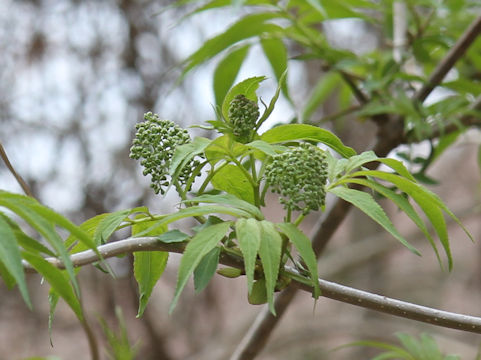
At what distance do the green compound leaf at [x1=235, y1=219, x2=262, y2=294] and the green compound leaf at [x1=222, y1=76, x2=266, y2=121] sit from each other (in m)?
0.10

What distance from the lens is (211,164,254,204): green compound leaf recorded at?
460 mm

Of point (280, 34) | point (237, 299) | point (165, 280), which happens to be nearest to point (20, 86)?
point (165, 280)

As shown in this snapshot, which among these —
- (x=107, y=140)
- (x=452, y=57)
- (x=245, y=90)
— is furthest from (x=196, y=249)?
(x=107, y=140)

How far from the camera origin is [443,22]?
0.93 metres

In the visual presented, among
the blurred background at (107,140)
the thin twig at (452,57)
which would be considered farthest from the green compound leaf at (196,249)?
the blurred background at (107,140)

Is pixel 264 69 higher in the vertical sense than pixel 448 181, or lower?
higher

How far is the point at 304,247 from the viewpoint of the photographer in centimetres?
37

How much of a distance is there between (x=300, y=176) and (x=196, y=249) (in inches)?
3.3

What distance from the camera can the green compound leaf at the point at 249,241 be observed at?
0.34 meters

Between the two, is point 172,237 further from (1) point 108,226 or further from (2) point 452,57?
(2) point 452,57

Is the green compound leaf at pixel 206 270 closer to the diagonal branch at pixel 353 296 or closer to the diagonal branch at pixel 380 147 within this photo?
the diagonal branch at pixel 353 296

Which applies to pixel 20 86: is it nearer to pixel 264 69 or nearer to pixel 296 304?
pixel 264 69

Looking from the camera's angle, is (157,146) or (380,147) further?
(380,147)

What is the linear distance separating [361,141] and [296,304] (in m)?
1.30
